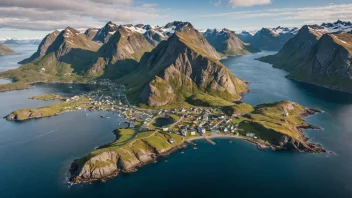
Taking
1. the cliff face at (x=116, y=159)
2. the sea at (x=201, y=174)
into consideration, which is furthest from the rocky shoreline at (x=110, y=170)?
the sea at (x=201, y=174)

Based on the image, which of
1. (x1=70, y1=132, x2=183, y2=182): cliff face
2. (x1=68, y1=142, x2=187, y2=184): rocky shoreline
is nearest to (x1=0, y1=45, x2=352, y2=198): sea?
(x1=68, y1=142, x2=187, y2=184): rocky shoreline

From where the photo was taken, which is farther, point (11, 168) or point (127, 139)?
point (127, 139)

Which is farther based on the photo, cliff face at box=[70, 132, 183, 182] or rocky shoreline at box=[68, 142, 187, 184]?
cliff face at box=[70, 132, 183, 182]

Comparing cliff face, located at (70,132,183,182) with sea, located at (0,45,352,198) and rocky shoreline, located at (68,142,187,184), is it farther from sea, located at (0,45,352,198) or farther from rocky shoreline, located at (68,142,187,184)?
sea, located at (0,45,352,198)

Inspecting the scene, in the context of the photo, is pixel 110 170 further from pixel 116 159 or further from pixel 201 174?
pixel 201 174

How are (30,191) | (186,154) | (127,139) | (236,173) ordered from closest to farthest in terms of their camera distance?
1. (30,191)
2. (236,173)
3. (186,154)
4. (127,139)

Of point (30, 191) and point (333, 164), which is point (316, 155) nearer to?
point (333, 164)

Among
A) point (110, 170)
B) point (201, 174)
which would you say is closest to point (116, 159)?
point (110, 170)

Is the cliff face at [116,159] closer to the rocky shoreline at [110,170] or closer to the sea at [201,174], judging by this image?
the rocky shoreline at [110,170]

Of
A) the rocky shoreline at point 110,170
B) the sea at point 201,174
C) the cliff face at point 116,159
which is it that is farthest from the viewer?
the cliff face at point 116,159

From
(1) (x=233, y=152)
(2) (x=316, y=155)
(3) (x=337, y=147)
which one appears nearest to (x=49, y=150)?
(1) (x=233, y=152)

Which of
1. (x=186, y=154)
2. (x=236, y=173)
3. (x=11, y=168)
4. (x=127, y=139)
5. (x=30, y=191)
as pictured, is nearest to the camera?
(x=30, y=191)
